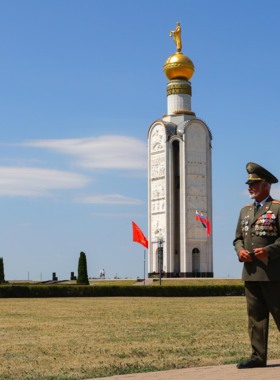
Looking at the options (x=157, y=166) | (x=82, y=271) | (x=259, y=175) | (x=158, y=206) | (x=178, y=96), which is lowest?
(x=259, y=175)

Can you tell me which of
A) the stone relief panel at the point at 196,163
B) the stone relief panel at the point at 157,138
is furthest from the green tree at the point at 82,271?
the stone relief panel at the point at 157,138

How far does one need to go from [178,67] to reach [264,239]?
7248 centimetres

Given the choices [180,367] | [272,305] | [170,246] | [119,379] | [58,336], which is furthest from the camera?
[170,246]

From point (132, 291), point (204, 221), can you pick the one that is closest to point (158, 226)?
point (204, 221)

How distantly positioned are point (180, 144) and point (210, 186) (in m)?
5.55

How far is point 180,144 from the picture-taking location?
3189 inches

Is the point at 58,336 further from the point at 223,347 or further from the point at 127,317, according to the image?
the point at 127,317

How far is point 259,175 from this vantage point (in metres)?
9.70

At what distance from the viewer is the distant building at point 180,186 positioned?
8000 cm

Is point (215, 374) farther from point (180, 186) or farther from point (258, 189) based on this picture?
point (180, 186)

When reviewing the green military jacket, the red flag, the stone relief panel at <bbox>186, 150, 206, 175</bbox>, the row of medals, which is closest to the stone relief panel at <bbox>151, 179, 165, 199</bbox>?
the stone relief panel at <bbox>186, 150, 206, 175</bbox>

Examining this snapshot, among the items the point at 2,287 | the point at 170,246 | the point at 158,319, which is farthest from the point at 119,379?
the point at 170,246

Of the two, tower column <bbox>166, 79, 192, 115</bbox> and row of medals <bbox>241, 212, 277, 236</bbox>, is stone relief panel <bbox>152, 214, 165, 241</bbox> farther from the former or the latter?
row of medals <bbox>241, 212, 277, 236</bbox>

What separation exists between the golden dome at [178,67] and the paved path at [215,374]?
72.8 meters
